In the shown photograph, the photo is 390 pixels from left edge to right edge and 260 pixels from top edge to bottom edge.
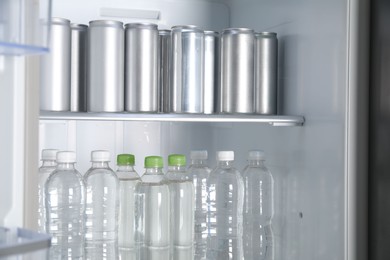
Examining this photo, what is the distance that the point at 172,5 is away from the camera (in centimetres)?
241

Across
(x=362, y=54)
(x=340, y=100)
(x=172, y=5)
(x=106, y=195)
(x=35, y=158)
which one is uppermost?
(x=172, y=5)

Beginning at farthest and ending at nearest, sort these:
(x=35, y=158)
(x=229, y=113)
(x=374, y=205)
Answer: (x=229, y=113), (x=374, y=205), (x=35, y=158)

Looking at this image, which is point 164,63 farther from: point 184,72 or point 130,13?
point 130,13

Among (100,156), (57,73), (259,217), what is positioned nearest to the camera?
(57,73)

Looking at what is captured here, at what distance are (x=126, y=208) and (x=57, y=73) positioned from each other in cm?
48

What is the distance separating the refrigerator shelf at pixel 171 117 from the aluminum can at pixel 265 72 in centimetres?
6

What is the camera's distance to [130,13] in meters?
2.35

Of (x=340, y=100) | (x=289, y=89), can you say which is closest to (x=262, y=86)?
(x=289, y=89)

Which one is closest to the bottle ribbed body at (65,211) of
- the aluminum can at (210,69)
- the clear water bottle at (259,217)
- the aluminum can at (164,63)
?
the aluminum can at (164,63)

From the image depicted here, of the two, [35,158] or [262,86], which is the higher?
[262,86]

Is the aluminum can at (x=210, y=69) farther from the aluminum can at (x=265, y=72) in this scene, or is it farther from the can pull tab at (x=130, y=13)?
→ the can pull tab at (x=130, y=13)

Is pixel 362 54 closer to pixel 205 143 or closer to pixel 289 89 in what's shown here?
pixel 289 89

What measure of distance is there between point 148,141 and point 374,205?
84 centimetres

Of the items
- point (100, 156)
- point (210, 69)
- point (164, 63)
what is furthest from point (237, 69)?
point (100, 156)
